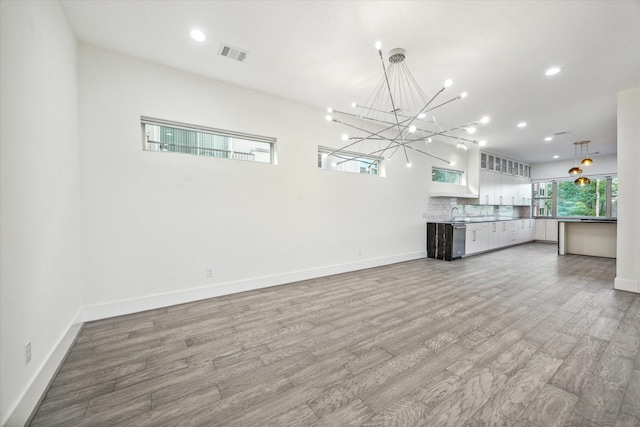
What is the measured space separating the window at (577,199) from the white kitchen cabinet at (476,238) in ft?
15.1

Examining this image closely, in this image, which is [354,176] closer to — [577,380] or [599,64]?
[599,64]

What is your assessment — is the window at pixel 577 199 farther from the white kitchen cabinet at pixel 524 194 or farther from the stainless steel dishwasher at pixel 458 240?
the stainless steel dishwasher at pixel 458 240

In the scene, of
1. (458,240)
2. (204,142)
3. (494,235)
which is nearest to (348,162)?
(204,142)

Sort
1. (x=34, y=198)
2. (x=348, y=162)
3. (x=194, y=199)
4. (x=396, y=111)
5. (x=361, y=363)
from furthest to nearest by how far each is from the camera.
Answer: (x=348, y=162) < (x=396, y=111) < (x=194, y=199) < (x=361, y=363) < (x=34, y=198)

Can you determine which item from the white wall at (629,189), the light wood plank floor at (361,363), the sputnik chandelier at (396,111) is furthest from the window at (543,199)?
the light wood plank floor at (361,363)

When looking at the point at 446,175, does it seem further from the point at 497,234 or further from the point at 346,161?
the point at 346,161

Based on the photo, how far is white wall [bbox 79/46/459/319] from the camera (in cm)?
283

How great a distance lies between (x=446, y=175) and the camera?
7.13m

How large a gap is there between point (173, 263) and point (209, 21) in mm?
2781

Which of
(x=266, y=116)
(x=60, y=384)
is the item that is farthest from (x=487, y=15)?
(x=60, y=384)

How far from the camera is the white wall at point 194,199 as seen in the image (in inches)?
112

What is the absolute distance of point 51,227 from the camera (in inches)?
79.6

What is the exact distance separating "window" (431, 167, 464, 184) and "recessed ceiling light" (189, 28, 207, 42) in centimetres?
587

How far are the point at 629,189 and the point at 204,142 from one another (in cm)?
630
